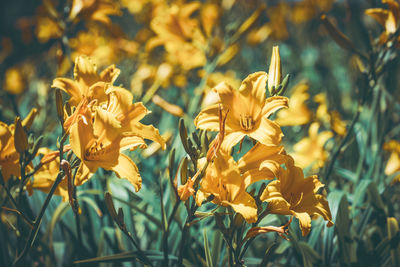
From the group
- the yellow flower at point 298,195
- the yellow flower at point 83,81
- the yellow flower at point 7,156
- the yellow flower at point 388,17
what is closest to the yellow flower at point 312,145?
the yellow flower at point 388,17

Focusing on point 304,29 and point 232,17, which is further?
point 304,29

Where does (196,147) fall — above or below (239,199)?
above

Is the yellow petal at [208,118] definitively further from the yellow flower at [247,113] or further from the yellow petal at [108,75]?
the yellow petal at [108,75]

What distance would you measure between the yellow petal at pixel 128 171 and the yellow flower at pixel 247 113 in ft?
0.59

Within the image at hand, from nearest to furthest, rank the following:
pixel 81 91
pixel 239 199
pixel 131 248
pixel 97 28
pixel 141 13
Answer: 1. pixel 239 199
2. pixel 81 91
3. pixel 131 248
4. pixel 141 13
5. pixel 97 28

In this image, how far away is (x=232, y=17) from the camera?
6.45ft

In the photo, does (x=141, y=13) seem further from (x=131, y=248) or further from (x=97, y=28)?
(x=131, y=248)

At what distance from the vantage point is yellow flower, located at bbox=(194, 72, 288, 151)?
72cm

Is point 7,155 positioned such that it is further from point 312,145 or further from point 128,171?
point 312,145

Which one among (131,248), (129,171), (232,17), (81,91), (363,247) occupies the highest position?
(232,17)

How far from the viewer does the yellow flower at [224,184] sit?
0.69 m

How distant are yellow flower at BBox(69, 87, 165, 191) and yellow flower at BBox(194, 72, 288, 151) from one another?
14 cm

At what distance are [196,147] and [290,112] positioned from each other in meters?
1.16

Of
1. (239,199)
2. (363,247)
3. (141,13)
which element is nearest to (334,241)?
(363,247)
